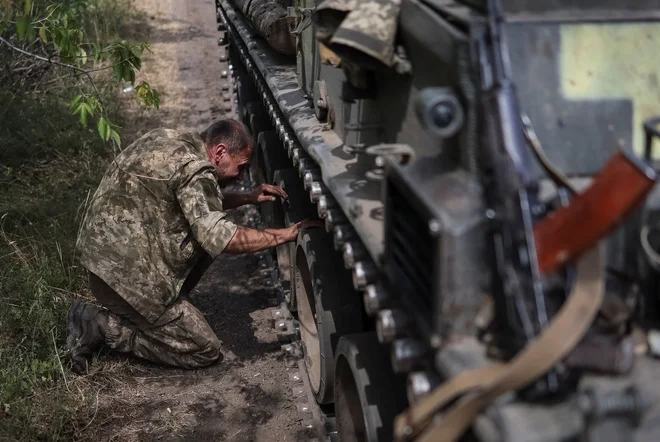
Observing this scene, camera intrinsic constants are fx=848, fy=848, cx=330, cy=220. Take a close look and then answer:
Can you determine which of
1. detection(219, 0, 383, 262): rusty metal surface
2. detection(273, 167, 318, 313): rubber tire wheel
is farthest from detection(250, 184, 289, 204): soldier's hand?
detection(219, 0, 383, 262): rusty metal surface

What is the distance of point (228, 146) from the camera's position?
4.47 m

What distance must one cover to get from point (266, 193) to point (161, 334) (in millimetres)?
993

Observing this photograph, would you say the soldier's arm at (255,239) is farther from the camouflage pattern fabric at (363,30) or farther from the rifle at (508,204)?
the rifle at (508,204)

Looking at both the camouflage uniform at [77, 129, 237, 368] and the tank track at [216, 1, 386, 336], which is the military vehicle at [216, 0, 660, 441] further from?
the camouflage uniform at [77, 129, 237, 368]

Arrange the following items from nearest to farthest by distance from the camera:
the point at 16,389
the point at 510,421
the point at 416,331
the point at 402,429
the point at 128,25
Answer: the point at 510,421, the point at 402,429, the point at 416,331, the point at 16,389, the point at 128,25

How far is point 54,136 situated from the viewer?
7.57 meters

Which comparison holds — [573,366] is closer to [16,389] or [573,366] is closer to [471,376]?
[471,376]

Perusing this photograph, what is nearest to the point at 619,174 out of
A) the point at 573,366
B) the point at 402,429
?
the point at 573,366

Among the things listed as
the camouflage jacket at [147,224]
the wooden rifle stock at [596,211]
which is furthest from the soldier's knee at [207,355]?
the wooden rifle stock at [596,211]

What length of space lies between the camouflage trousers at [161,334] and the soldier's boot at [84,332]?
0.16 ft

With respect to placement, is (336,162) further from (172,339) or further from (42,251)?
(42,251)

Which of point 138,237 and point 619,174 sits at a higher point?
point 619,174

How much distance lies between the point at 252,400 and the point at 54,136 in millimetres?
4154

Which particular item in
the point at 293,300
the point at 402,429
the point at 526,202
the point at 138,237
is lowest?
the point at 293,300
